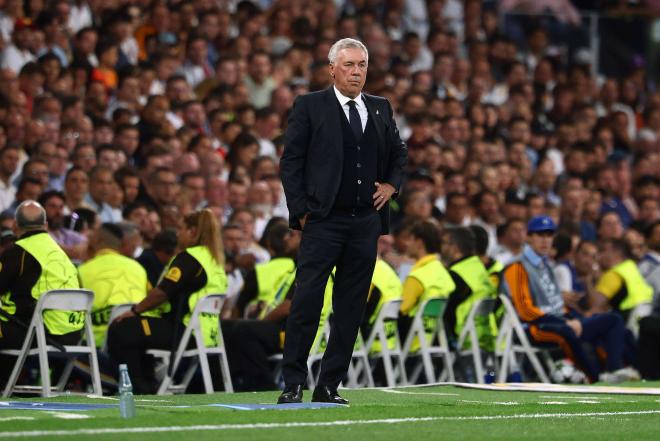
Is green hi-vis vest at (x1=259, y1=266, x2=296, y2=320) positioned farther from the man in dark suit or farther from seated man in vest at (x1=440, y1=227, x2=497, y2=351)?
the man in dark suit

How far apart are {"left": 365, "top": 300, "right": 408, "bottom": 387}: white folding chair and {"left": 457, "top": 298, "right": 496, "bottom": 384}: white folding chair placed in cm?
63

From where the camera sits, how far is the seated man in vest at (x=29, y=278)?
11.5m

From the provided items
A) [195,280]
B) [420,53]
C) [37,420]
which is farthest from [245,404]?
[420,53]

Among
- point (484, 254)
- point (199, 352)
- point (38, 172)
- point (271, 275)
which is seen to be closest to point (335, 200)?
point (199, 352)

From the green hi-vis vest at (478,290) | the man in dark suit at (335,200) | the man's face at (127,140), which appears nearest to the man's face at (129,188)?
the man's face at (127,140)

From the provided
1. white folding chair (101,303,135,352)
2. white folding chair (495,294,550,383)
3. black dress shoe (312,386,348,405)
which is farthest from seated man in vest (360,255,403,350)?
black dress shoe (312,386,348,405)

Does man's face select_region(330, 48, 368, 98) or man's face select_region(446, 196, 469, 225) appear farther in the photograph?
man's face select_region(446, 196, 469, 225)

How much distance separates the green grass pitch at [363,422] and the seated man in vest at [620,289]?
209 inches

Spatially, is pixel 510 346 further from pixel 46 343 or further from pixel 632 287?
pixel 46 343

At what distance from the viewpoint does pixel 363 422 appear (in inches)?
325

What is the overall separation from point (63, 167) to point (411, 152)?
500 centimetres

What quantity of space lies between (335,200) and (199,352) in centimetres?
371

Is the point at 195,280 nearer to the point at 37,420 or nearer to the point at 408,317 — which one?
the point at 408,317

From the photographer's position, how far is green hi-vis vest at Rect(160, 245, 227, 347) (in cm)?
1259
